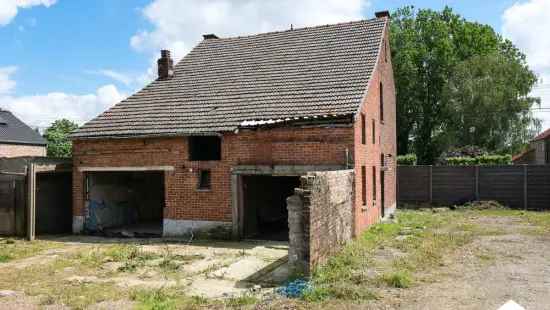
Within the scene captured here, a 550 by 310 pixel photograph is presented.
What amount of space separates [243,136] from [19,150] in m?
32.4

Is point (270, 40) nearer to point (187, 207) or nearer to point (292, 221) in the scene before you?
point (187, 207)

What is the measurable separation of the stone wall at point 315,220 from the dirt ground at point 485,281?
5.37 feet

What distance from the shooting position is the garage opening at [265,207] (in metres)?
14.9

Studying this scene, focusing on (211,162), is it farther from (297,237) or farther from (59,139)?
(59,139)

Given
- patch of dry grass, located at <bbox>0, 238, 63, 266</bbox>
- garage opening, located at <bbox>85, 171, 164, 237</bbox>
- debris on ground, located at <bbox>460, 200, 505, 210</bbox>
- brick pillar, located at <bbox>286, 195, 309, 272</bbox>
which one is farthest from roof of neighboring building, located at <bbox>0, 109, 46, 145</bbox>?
brick pillar, located at <bbox>286, 195, 309, 272</bbox>

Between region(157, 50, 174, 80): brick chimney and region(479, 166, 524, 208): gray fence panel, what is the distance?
14.7m

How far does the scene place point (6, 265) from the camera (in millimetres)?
11148

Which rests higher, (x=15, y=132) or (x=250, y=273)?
(x=15, y=132)

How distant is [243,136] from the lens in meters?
14.2

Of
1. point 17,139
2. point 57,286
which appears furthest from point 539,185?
point 17,139

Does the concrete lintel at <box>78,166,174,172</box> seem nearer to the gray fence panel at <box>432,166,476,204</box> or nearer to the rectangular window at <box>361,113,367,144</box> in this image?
the rectangular window at <box>361,113,367,144</box>

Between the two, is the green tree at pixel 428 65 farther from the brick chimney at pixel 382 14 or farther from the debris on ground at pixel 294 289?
the debris on ground at pixel 294 289

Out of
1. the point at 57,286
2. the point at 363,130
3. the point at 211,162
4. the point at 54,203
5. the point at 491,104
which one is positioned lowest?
the point at 57,286

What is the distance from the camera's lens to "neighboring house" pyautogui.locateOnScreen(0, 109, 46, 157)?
37844 millimetres
